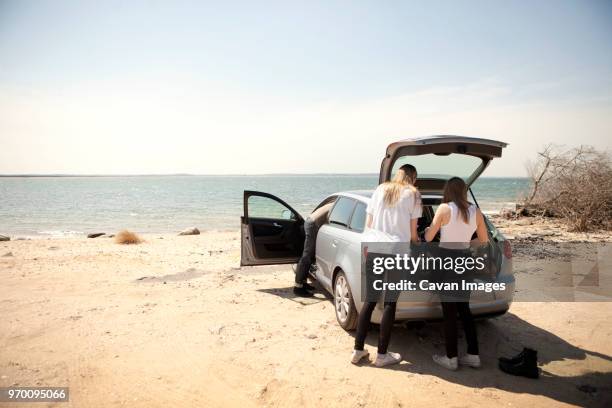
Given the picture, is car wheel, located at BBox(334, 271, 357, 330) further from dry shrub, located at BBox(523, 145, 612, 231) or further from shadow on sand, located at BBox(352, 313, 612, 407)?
dry shrub, located at BBox(523, 145, 612, 231)

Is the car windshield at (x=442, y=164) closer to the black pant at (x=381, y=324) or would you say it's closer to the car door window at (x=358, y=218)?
the car door window at (x=358, y=218)

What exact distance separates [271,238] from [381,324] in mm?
3251

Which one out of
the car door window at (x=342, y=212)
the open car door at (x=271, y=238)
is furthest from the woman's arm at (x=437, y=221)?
the open car door at (x=271, y=238)

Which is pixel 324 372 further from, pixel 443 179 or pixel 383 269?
pixel 443 179

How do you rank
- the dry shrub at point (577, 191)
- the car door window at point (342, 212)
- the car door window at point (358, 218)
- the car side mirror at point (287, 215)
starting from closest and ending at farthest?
the car door window at point (358, 218) < the car door window at point (342, 212) < the car side mirror at point (287, 215) < the dry shrub at point (577, 191)

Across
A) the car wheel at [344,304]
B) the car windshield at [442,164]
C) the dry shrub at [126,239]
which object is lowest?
the dry shrub at [126,239]

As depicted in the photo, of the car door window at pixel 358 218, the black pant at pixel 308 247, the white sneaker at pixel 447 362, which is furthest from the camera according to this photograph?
the black pant at pixel 308 247

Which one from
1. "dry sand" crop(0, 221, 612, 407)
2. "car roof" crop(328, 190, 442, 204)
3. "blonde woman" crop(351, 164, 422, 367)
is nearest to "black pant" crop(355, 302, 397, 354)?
"blonde woman" crop(351, 164, 422, 367)

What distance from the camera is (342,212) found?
5.25 meters

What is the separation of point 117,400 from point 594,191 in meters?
14.1

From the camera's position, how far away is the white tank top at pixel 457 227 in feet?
11.8

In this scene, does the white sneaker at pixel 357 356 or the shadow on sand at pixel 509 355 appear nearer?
the shadow on sand at pixel 509 355

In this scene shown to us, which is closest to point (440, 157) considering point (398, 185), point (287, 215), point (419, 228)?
point (419, 228)

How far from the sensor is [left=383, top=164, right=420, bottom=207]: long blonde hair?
363 centimetres
